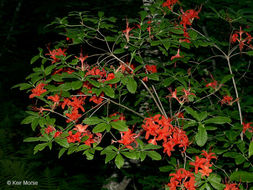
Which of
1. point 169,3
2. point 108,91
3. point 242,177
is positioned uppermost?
point 169,3

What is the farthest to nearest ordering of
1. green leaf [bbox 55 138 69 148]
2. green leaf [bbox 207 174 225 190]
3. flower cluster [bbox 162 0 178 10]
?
1. flower cluster [bbox 162 0 178 10]
2. green leaf [bbox 207 174 225 190]
3. green leaf [bbox 55 138 69 148]

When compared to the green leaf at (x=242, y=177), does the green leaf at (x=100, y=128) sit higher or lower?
higher

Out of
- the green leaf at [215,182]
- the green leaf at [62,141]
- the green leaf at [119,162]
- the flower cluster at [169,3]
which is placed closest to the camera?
A: the green leaf at [119,162]

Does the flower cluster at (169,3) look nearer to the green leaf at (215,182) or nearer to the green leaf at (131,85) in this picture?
the green leaf at (131,85)

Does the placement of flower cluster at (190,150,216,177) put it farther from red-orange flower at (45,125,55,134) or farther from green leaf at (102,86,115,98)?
red-orange flower at (45,125,55,134)

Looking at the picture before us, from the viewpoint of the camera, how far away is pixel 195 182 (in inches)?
55.7

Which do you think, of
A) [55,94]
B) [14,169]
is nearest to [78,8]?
[55,94]

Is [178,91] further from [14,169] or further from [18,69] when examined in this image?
[18,69]

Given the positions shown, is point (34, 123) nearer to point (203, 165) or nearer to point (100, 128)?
point (100, 128)

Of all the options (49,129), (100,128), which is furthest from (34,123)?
(100,128)

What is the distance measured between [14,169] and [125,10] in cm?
249

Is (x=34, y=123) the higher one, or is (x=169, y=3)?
(x=169, y=3)

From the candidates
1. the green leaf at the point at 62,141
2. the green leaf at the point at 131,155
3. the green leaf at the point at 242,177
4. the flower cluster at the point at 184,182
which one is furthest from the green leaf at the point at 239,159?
the green leaf at the point at 62,141

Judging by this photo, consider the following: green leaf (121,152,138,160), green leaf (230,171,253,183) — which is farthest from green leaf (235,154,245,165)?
green leaf (121,152,138,160)
